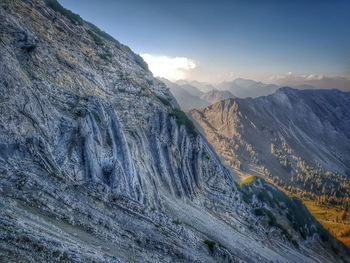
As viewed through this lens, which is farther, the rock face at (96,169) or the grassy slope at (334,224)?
the grassy slope at (334,224)

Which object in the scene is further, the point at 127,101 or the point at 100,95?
the point at 127,101

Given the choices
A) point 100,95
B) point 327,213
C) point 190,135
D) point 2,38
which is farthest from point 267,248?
point 327,213

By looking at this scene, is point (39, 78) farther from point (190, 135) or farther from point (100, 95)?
point (190, 135)

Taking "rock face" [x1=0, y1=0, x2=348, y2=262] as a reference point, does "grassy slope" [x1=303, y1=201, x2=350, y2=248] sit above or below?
below

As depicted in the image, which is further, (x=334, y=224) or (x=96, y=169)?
(x=334, y=224)

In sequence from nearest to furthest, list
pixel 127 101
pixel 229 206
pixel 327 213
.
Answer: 1. pixel 127 101
2. pixel 229 206
3. pixel 327 213

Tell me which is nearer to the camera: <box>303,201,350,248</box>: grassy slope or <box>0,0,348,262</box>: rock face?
<box>0,0,348,262</box>: rock face

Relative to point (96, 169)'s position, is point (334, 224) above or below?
below

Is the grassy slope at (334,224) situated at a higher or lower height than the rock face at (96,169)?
lower
